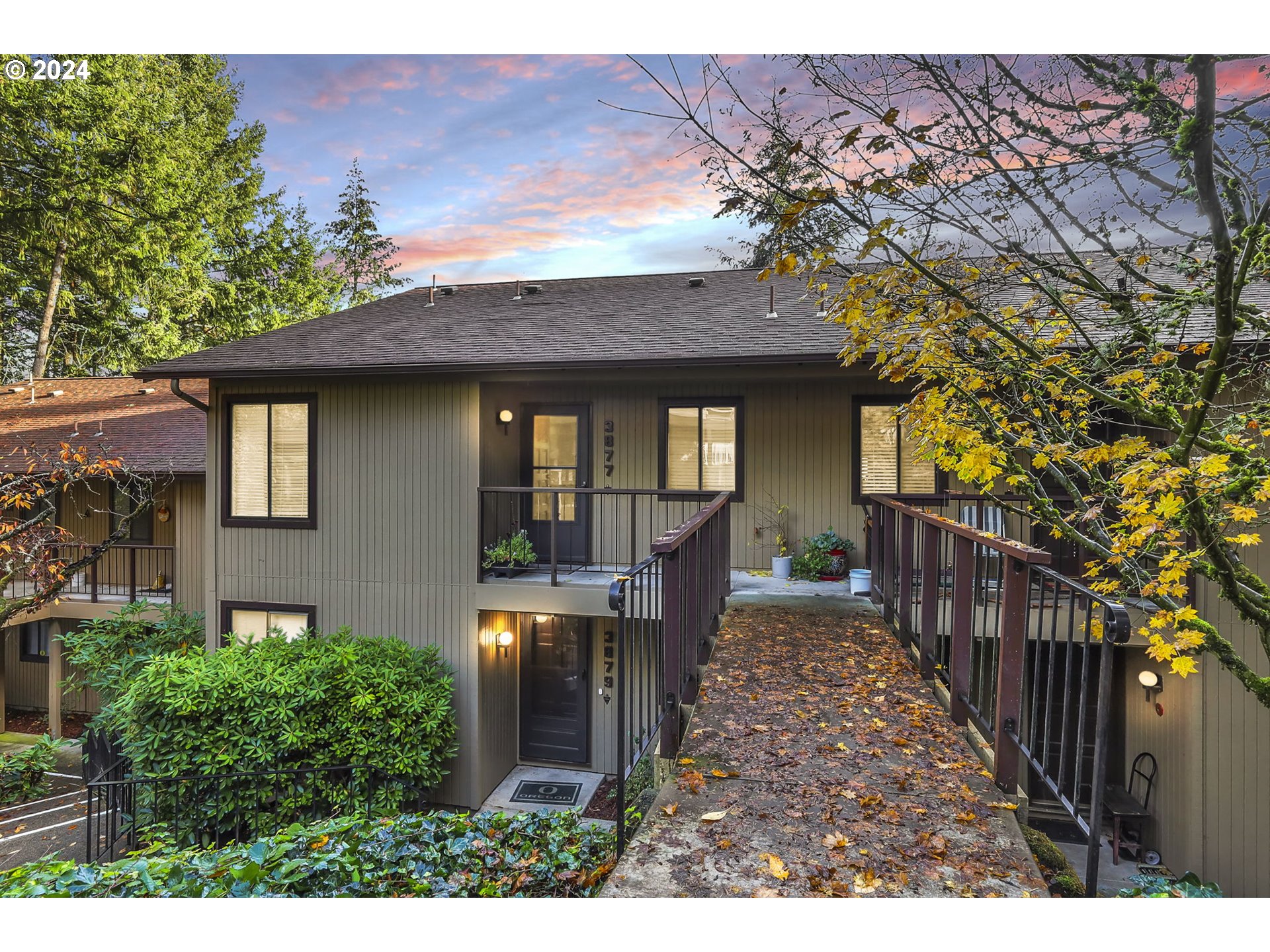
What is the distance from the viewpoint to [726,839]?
212 cm

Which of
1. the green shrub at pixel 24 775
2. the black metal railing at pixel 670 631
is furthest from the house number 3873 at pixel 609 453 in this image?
the green shrub at pixel 24 775

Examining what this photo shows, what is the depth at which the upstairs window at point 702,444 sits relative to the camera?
7219 millimetres

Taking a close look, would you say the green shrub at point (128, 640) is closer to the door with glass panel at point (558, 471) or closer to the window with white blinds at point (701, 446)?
the door with glass panel at point (558, 471)

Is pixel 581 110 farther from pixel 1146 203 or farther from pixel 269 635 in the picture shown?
pixel 269 635

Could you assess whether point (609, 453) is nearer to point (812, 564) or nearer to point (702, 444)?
point (702, 444)

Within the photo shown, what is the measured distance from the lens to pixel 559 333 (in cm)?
719

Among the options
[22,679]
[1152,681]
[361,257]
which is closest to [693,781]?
[1152,681]

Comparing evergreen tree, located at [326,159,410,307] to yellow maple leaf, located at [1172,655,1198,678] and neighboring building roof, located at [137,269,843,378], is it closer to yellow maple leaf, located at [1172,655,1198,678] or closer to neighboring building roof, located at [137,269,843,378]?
neighboring building roof, located at [137,269,843,378]

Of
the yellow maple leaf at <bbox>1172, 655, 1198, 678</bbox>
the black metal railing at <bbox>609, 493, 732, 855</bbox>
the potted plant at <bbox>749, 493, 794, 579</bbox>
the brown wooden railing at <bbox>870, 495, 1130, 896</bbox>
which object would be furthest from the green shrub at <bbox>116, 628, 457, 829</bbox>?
the yellow maple leaf at <bbox>1172, 655, 1198, 678</bbox>

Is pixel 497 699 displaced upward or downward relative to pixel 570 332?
downward

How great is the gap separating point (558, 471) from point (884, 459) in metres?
3.95

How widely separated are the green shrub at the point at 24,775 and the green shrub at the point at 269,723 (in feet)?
9.28

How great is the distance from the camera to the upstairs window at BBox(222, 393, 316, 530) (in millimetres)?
7191
